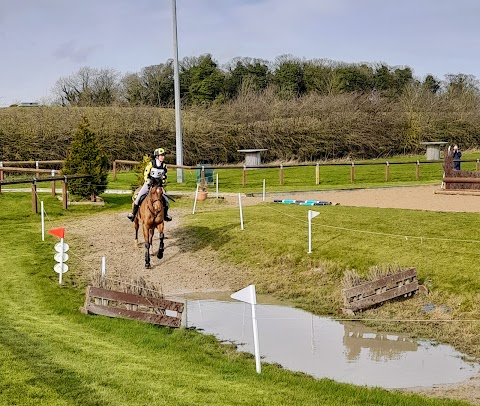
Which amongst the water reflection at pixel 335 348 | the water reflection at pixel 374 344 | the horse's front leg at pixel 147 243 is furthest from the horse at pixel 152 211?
the water reflection at pixel 374 344

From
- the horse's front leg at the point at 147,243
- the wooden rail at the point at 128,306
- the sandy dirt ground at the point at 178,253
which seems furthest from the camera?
the horse's front leg at the point at 147,243

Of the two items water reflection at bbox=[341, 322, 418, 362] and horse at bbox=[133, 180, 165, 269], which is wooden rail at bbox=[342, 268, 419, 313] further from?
horse at bbox=[133, 180, 165, 269]

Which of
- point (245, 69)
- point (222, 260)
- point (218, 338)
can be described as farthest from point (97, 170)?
point (245, 69)

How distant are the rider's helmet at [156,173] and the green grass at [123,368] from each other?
4209 mm

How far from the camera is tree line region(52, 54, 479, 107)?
68250mm

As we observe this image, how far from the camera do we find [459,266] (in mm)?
14898

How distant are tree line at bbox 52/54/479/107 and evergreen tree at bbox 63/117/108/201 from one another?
99.6ft

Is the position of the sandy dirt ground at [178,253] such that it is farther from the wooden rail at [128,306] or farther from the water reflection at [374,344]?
the wooden rail at [128,306]

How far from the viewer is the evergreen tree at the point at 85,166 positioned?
90.2 ft

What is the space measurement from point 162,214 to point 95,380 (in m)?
8.97

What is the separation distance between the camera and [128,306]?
12.7 meters

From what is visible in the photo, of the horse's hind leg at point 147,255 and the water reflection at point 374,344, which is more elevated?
the horse's hind leg at point 147,255

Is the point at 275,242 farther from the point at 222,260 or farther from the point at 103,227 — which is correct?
the point at 103,227

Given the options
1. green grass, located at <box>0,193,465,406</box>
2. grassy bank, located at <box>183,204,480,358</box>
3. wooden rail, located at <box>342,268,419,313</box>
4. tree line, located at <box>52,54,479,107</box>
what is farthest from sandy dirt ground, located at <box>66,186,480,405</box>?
tree line, located at <box>52,54,479,107</box>
